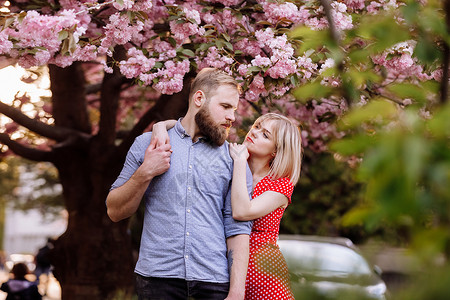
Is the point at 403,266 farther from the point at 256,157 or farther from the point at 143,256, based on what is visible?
the point at 256,157

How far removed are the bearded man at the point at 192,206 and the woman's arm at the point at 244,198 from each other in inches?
2.2

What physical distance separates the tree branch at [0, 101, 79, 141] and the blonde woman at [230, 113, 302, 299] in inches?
141

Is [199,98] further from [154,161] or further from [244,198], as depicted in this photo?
[244,198]

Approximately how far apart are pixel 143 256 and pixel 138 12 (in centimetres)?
205

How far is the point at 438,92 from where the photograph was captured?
142 cm

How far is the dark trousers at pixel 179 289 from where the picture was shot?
335cm

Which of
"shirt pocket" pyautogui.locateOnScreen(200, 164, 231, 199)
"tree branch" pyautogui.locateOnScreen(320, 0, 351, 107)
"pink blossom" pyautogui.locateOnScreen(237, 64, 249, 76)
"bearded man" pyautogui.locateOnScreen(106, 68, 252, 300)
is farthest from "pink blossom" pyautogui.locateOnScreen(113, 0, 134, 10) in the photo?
"tree branch" pyautogui.locateOnScreen(320, 0, 351, 107)

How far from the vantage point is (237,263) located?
342cm

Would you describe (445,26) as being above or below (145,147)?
above

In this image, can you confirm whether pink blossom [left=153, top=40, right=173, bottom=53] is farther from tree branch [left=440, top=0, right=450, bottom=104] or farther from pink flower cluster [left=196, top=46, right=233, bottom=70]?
tree branch [left=440, top=0, right=450, bottom=104]

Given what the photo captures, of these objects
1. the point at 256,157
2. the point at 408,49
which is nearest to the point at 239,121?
the point at 408,49

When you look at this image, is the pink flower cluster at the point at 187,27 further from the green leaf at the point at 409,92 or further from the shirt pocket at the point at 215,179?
the green leaf at the point at 409,92

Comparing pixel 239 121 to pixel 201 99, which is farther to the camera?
pixel 239 121

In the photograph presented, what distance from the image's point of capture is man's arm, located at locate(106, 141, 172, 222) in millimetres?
3357
